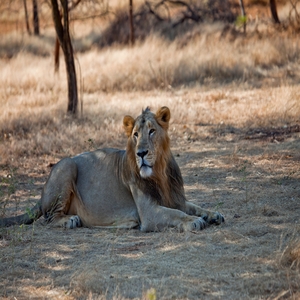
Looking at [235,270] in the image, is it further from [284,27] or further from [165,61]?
[284,27]

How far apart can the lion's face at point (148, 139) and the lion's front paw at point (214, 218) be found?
0.68 meters

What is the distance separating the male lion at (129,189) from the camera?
568 centimetres

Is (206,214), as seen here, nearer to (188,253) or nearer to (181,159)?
(188,253)

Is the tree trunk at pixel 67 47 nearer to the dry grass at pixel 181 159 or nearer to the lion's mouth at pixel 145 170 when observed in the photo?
the dry grass at pixel 181 159

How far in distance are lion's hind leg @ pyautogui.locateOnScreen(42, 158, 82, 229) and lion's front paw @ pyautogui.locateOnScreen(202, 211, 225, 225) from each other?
55.0 inches

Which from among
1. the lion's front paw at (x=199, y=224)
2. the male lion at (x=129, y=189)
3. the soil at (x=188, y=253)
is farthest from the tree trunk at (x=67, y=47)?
the lion's front paw at (x=199, y=224)

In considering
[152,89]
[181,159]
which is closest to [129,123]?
[181,159]

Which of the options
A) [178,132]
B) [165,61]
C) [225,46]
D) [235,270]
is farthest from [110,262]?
[225,46]

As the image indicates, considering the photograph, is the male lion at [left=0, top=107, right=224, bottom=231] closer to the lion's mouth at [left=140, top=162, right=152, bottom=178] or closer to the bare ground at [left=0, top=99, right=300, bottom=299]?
the lion's mouth at [left=140, top=162, right=152, bottom=178]

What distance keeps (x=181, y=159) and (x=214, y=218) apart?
3166 mm

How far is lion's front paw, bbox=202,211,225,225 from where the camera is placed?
5.73 m

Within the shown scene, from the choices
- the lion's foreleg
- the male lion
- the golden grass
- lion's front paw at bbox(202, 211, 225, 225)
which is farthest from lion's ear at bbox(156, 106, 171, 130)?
the golden grass

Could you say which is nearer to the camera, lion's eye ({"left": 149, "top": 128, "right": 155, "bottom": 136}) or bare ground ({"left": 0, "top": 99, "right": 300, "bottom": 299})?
bare ground ({"left": 0, "top": 99, "right": 300, "bottom": 299})

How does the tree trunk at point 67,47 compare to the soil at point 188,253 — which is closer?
the soil at point 188,253
